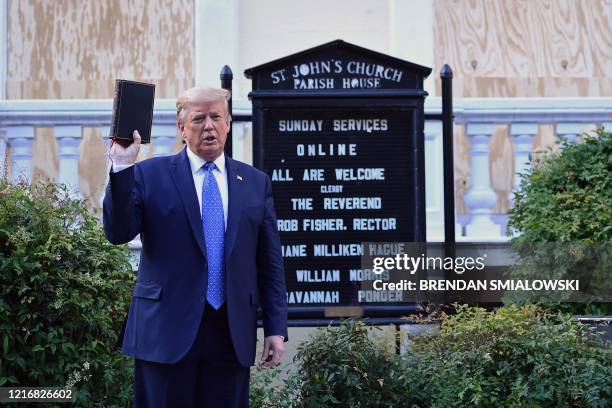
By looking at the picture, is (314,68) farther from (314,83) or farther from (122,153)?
(122,153)

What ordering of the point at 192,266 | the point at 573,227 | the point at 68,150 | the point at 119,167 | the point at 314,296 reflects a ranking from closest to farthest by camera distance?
the point at 119,167, the point at 192,266, the point at 573,227, the point at 314,296, the point at 68,150

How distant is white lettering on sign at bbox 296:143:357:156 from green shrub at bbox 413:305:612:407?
1288 millimetres

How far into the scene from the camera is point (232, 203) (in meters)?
4.22

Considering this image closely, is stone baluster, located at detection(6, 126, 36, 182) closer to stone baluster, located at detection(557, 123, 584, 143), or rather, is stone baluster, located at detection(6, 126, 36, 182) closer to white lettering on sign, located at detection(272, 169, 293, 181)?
white lettering on sign, located at detection(272, 169, 293, 181)

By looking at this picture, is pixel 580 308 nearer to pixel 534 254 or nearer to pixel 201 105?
pixel 534 254

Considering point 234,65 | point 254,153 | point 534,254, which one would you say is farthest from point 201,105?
point 234,65

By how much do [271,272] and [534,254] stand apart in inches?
98.4

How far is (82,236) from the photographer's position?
214 inches

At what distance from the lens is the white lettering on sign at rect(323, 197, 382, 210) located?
6258 mm

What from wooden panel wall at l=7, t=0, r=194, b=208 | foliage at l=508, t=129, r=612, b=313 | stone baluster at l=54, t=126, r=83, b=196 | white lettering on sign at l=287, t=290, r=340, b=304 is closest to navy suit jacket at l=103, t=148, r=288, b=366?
white lettering on sign at l=287, t=290, r=340, b=304

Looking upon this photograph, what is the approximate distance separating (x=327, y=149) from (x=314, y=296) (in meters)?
0.90

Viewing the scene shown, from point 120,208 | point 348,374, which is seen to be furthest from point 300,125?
point 120,208

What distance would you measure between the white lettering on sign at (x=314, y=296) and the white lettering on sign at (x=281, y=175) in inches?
27.2

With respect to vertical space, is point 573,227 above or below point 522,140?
below
